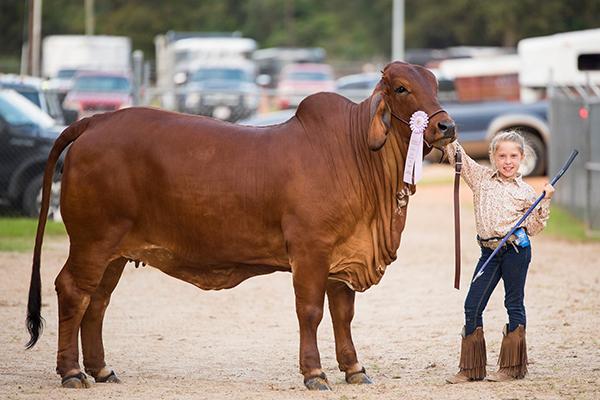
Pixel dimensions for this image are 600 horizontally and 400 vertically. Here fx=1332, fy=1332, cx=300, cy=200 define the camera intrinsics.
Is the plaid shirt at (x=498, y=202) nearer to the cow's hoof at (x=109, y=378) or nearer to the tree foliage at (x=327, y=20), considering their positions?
the cow's hoof at (x=109, y=378)

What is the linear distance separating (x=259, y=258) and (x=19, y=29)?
7176 cm

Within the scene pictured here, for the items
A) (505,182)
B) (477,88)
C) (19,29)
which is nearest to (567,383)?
(505,182)

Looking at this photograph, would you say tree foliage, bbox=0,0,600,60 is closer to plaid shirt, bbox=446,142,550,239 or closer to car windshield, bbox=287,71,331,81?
car windshield, bbox=287,71,331,81

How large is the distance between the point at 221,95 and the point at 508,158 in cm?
2603

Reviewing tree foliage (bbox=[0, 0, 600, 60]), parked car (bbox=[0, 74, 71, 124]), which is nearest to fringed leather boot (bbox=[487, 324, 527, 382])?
parked car (bbox=[0, 74, 71, 124])

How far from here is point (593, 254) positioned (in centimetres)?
1678

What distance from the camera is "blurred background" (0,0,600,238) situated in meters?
20.4

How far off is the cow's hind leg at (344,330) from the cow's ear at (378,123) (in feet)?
3.34

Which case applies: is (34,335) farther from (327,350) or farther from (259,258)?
(327,350)

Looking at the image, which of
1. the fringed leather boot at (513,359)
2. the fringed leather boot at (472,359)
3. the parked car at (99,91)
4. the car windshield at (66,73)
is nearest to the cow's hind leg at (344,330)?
the fringed leather boot at (472,359)

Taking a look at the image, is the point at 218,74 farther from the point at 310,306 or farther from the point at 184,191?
the point at 310,306

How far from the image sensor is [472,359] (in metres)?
8.64

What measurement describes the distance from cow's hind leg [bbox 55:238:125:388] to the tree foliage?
208 ft

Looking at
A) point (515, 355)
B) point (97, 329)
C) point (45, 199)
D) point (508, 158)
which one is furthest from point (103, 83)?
point (515, 355)
